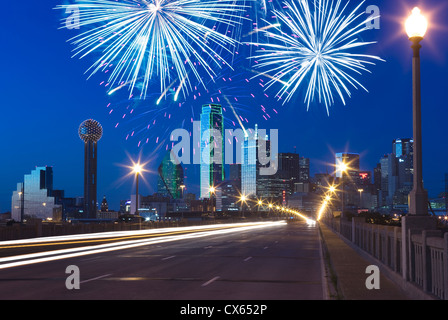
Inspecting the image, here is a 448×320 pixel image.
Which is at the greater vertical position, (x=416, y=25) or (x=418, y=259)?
(x=416, y=25)

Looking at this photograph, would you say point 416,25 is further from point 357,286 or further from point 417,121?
point 357,286

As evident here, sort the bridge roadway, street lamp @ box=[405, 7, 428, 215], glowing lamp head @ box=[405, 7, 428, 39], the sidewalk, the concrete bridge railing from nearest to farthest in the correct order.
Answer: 1. the concrete bridge railing
2. the sidewalk
3. street lamp @ box=[405, 7, 428, 215]
4. glowing lamp head @ box=[405, 7, 428, 39]
5. the bridge roadway

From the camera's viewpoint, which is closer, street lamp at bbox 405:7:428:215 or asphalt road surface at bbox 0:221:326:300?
street lamp at bbox 405:7:428:215

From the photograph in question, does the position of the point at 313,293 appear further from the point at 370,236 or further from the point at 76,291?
the point at 370,236

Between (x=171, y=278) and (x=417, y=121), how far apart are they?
31.1 ft

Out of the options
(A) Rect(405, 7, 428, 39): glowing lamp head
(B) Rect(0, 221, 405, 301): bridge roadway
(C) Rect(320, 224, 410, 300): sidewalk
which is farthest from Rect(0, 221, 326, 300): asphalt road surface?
(A) Rect(405, 7, 428, 39): glowing lamp head

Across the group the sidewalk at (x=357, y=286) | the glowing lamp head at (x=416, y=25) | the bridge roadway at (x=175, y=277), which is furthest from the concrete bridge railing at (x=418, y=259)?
the glowing lamp head at (x=416, y=25)

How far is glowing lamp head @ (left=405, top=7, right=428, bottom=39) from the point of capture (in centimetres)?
1427

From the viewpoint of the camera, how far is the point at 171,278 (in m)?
18.9

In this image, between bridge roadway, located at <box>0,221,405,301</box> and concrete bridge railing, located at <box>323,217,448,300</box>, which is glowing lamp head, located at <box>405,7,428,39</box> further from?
bridge roadway, located at <box>0,221,405,301</box>

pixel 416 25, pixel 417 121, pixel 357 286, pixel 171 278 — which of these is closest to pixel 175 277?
pixel 171 278

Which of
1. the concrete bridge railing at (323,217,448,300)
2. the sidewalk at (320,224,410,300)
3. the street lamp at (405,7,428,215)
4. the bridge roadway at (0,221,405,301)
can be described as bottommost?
the bridge roadway at (0,221,405,301)

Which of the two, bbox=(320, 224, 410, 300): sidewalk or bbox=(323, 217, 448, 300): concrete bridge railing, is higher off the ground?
bbox=(323, 217, 448, 300): concrete bridge railing

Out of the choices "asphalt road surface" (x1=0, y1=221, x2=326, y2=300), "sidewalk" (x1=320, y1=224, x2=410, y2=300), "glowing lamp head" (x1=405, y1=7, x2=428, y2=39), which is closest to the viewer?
"sidewalk" (x1=320, y1=224, x2=410, y2=300)
